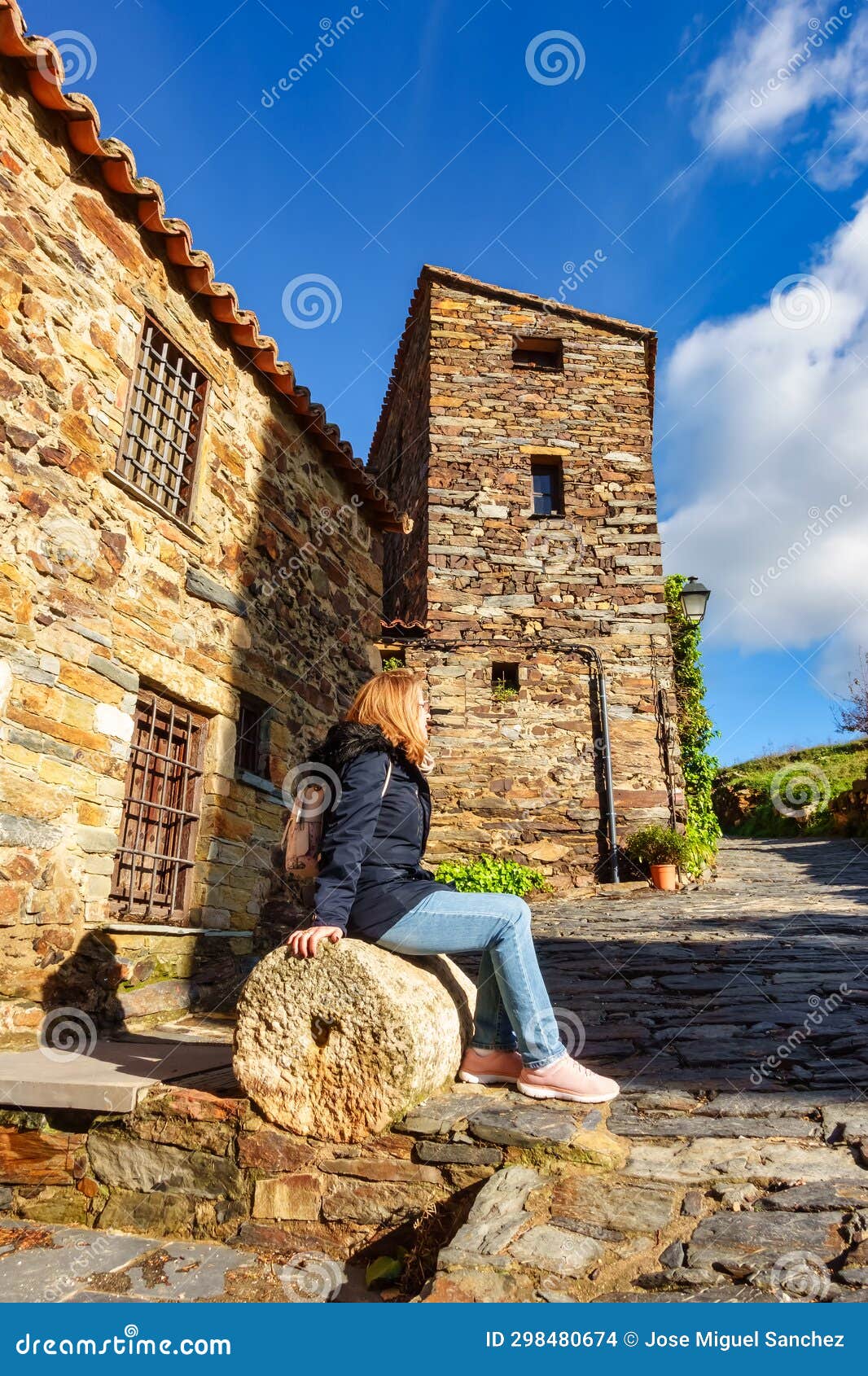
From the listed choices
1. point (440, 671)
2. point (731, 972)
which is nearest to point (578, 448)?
point (440, 671)

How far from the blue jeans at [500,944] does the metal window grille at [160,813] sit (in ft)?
8.87

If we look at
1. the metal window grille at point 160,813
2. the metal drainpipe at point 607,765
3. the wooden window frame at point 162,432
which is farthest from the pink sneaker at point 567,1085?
the metal drainpipe at point 607,765

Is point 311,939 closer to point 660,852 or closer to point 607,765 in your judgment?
point 660,852

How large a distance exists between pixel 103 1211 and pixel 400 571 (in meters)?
10.4

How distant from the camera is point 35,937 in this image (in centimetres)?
415

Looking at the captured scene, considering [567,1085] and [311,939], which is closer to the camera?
[311,939]

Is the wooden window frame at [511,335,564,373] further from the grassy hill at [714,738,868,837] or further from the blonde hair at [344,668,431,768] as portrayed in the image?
the blonde hair at [344,668,431,768]

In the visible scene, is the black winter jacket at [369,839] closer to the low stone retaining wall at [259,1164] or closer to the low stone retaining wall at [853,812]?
the low stone retaining wall at [259,1164]

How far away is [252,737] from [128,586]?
1802 mm

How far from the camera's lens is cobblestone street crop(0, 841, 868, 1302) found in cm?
194

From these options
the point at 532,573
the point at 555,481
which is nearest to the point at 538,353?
the point at 555,481

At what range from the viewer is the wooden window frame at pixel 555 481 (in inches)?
471

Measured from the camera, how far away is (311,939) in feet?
8.80

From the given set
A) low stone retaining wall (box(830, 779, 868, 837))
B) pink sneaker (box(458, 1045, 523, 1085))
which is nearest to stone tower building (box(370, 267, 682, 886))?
low stone retaining wall (box(830, 779, 868, 837))
